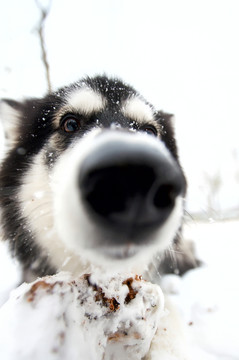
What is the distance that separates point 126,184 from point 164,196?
0.56ft

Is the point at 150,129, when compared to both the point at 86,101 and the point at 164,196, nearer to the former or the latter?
the point at 86,101

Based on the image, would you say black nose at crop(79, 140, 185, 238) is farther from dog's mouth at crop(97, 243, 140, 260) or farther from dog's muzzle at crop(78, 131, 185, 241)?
dog's mouth at crop(97, 243, 140, 260)

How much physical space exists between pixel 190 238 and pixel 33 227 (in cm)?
301

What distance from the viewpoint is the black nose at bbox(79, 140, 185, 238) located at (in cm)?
71

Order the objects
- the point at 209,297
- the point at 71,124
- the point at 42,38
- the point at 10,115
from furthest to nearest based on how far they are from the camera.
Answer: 1. the point at 42,38
2. the point at 10,115
3. the point at 209,297
4. the point at 71,124

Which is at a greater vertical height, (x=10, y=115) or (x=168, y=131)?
(x=10, y=115)

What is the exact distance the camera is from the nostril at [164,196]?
78 centimetres

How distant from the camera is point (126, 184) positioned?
2.35 feet

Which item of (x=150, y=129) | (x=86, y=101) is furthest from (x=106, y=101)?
(x=150, y=129)

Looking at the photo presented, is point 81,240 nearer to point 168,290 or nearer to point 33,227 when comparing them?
point 33,227

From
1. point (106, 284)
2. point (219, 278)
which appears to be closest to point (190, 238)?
point (219, 278)

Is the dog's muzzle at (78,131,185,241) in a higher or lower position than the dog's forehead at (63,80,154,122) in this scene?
lower

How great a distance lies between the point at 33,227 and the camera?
1843mm

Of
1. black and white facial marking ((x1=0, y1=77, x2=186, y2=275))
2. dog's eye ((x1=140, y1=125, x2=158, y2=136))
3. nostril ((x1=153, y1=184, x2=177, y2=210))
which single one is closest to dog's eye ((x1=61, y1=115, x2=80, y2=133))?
black and white facial marking ((x1=0, y1=77, x2=186, y2=275))
